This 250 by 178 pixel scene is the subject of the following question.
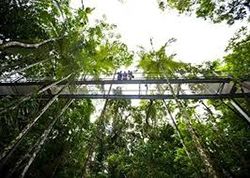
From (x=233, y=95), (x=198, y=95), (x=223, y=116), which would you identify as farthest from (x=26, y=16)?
(x=223, y=116)

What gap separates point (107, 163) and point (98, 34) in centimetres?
835

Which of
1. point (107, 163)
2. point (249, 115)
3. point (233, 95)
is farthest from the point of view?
point (107, 163)

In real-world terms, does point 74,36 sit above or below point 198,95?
above

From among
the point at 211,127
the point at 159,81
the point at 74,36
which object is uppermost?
the point at 74,36

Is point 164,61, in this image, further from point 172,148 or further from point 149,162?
point 149,162

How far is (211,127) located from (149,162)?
3.28 metres

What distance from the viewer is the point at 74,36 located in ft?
43.0

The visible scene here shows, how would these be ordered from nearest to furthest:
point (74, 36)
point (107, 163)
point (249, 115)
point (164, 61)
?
point (249, 115)
point (74, 36)
point (164, 61)
point (107, 163)

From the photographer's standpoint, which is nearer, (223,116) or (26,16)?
(26,16)

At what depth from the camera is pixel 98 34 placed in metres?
Result: 15.4

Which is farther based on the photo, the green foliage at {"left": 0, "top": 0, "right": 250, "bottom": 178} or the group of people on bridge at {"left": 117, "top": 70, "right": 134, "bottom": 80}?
the group of people on bridge at {"left": 117, "top": 70, "right": 134, "bottom": 80}

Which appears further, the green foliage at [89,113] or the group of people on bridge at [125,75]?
the group of people on bridge at [125,75]

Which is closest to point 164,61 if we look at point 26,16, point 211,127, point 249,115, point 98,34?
point 98,34

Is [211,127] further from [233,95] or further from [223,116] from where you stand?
[233,95]
